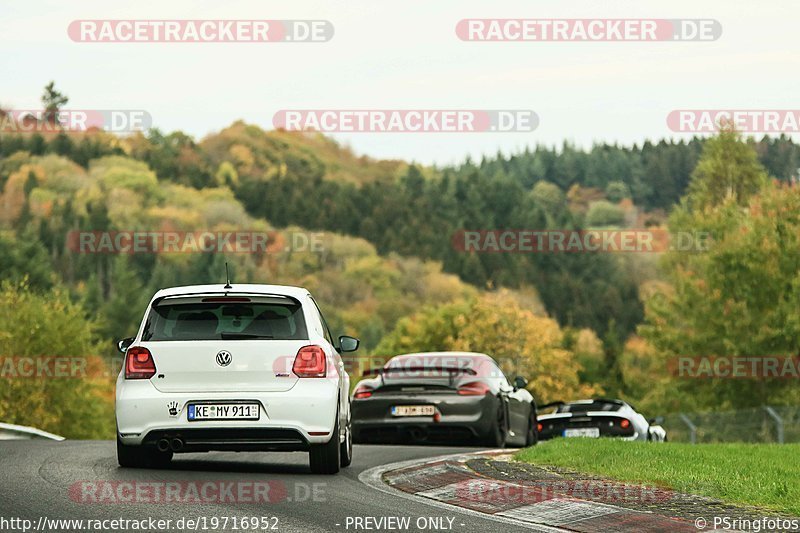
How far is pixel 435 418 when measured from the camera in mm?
19094

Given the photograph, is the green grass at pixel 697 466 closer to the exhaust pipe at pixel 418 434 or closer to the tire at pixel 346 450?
the tire at pixel 346 450

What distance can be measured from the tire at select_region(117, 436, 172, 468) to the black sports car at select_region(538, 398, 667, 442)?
1081 centimetres

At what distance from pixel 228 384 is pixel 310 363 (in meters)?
0.76

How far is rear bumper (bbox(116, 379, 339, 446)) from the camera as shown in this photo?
12.1 metres

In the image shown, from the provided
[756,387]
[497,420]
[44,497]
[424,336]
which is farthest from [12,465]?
[424,336]

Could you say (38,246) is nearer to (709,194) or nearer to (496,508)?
(709,194)

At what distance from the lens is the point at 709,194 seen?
108 meters

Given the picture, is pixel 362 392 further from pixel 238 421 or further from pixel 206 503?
pixel 206 503

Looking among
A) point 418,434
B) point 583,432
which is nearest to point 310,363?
point 418,434

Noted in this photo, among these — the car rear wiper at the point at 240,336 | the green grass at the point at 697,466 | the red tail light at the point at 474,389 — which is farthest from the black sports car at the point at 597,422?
the car rear wiper at the point at 240,336

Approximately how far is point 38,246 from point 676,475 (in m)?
107

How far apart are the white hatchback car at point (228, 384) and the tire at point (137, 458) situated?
0.63 ft

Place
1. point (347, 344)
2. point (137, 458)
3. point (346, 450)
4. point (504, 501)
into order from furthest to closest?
point (347, 344) → point (346, 450) → point (137, 458) → point (504, 501)

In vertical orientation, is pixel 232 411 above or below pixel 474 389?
above
